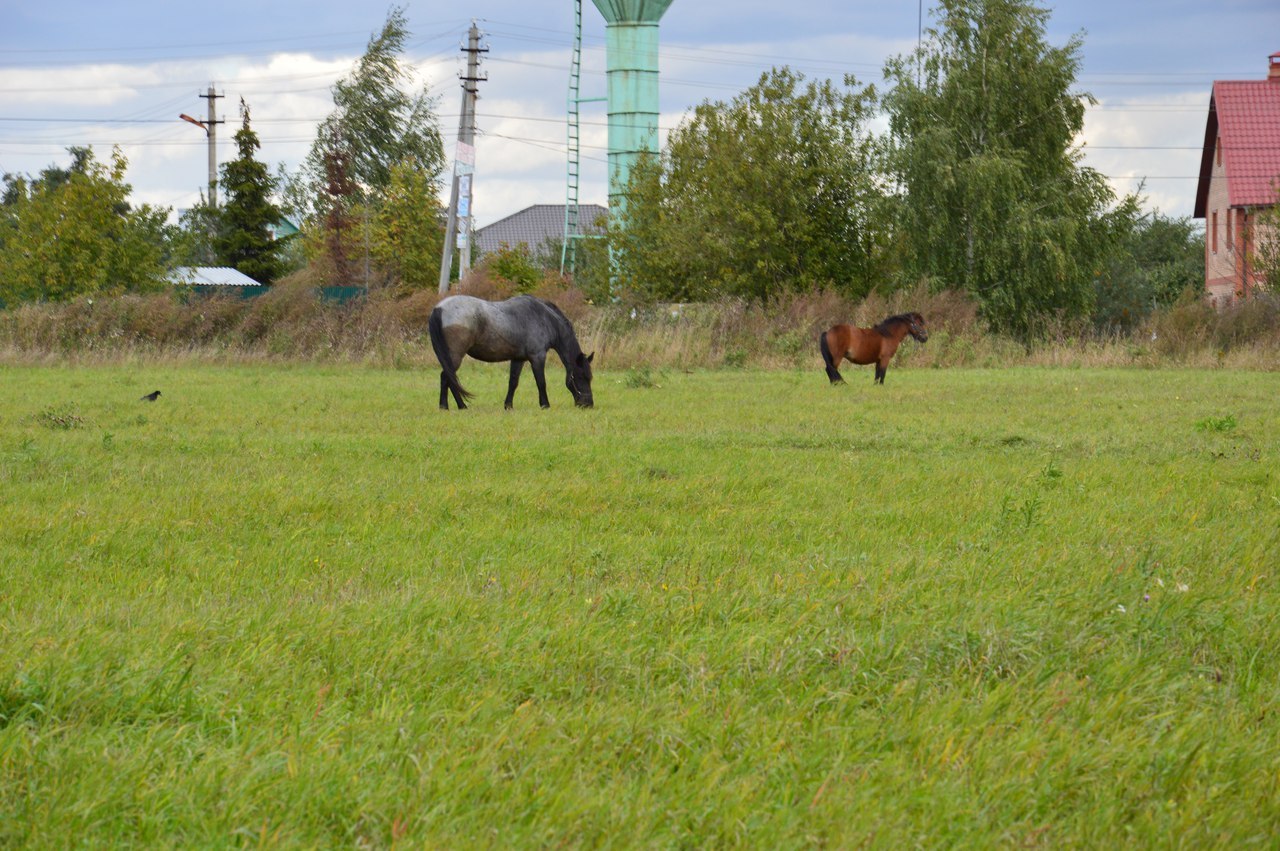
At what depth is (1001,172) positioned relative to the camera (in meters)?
38.8

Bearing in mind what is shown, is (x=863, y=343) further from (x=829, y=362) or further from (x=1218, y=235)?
(x=1218, y=235)

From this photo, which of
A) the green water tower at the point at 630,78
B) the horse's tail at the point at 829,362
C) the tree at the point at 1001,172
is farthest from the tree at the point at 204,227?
the horse's tail at the point at 829,362

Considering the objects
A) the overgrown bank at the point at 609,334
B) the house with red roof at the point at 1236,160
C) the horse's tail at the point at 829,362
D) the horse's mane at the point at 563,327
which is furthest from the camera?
the house with red roof at the point at 1236,160

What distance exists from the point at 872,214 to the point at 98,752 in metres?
38.7

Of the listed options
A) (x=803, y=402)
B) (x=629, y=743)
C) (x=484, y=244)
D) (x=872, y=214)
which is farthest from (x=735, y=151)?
(x=484, y=244)

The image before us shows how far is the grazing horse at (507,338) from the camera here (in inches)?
644

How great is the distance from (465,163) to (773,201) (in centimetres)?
929

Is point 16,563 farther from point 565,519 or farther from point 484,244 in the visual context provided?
point 484,244

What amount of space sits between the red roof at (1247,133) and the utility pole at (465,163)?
2601cm

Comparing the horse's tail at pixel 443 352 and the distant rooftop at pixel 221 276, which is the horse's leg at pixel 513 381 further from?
the distant rooftop at pixel 221 276

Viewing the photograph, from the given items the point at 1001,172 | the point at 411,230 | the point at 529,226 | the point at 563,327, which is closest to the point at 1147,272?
the point at 1001,172

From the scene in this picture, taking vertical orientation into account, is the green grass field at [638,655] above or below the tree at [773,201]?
below

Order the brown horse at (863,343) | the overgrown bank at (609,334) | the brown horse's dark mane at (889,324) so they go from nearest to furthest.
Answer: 1. the brown horse at (863,343)
2. the brown horse's dark mane at (889,324)
3. the overgrown bank at (609,334)

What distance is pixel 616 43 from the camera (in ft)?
172
